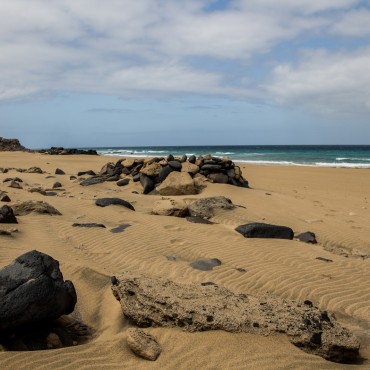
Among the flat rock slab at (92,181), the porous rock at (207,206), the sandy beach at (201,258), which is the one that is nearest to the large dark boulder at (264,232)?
the sandy beach at (201,258)

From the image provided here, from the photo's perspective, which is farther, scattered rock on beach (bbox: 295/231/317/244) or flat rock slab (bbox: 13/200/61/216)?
flat rock slab (bbox: 13/200/61/216)

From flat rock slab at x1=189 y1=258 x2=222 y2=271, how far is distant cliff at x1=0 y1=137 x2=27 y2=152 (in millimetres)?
54708

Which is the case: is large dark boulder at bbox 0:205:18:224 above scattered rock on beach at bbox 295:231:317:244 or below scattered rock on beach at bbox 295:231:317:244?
above

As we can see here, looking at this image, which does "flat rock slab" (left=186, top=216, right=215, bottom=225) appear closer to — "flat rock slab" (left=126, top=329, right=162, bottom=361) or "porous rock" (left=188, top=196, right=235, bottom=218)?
"porous rock" (left=188, top=196, right=235, bottom=218)

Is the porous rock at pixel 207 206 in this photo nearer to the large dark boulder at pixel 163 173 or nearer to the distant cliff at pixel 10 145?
the large dark boulder at pixel 163 173

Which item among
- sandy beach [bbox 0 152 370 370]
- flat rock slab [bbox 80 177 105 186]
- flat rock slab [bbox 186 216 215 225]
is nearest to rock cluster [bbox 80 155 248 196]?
flat rock slab [bbox 80 177 105 186]

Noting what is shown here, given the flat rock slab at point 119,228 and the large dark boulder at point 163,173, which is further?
the large dark boulder at point 163,173

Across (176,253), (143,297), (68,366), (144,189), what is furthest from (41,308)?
(144,189)

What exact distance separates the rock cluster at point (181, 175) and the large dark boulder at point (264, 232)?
18.8 feet

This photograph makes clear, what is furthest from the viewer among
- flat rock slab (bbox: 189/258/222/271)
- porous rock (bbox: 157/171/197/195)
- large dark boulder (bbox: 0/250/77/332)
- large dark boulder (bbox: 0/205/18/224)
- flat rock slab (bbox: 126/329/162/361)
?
porous rock (bbox: 157/171/197/195)

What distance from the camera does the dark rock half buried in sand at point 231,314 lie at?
388cm

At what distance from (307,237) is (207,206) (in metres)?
2.63

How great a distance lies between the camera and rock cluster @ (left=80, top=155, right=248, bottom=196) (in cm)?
1459

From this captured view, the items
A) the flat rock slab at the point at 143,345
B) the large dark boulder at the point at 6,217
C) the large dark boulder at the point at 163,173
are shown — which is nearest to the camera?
the flat rock slab at the point at 143,345
